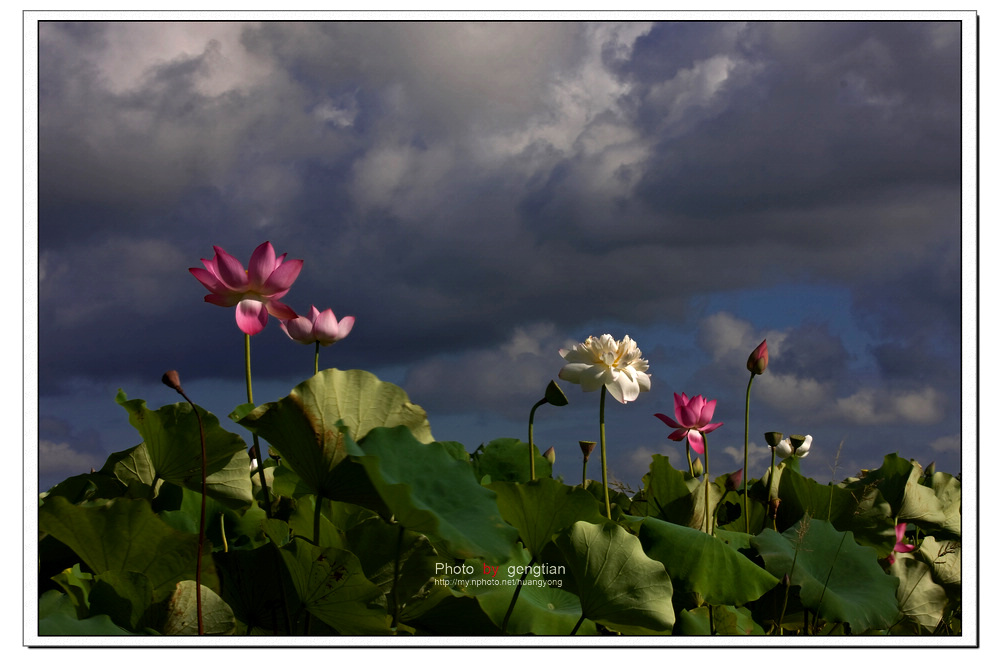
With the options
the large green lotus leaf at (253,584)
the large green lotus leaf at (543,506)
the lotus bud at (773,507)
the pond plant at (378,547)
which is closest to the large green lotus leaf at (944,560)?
the pond plant at (378,547)

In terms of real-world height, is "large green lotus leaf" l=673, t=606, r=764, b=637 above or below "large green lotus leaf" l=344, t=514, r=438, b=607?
below

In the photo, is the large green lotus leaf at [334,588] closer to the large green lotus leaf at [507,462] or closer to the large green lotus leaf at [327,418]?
the large green lotus leaf at [327,418]

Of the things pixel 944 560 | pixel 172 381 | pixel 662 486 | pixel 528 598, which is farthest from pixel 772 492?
pixel 172 381

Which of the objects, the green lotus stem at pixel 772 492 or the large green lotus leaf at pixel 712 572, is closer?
the large green lotus leaf at pixel 712 572

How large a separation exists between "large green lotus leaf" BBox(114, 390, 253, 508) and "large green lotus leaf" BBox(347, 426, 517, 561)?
27 cm

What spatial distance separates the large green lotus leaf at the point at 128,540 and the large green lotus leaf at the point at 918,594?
3.41 feet

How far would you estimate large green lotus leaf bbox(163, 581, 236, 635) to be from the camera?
75cm

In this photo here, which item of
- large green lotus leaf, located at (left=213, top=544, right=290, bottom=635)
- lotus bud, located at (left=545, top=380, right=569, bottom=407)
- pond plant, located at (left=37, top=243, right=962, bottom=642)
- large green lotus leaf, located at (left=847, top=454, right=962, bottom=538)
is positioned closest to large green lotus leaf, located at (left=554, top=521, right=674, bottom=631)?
pond plant, located at (left=37, top=243, right=962, bottom=642)

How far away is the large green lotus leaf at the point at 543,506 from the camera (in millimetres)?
910

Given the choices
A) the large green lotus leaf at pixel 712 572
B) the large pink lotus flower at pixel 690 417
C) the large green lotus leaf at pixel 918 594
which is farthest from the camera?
the large pink lotus flower at pixel 690 417

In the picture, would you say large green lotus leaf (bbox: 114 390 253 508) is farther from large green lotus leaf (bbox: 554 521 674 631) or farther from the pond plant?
large green lotus leaf (bbox: 554 521 674 631)

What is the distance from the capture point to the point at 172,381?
2.69ft

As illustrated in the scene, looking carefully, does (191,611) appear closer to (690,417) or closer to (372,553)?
(372,553)

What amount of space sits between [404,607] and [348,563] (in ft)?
0.45
